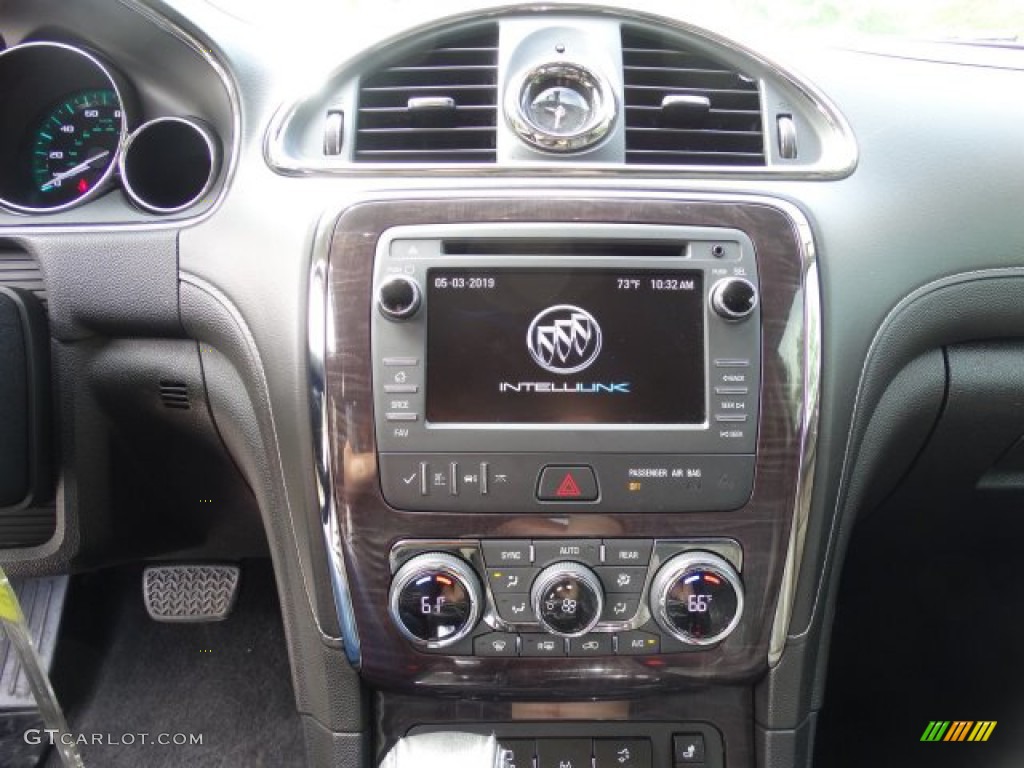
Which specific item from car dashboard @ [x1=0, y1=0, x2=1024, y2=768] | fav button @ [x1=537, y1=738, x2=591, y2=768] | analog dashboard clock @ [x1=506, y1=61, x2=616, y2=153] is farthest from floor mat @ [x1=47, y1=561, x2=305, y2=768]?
analog dashboard clock @ [x1=506, y1=61, x2=616, y2=153]

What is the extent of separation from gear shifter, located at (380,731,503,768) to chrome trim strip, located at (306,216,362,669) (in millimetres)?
206

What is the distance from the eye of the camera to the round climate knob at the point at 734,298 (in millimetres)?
1153

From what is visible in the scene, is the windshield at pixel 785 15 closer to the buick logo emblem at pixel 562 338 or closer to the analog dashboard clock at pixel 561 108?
the analog dashboard clock at pixel 561 108

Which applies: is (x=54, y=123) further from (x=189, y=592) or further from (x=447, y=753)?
(x=447, y=753)

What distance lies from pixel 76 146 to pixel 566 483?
1.00m

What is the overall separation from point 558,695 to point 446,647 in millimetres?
176

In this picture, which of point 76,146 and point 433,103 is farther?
point 76,146

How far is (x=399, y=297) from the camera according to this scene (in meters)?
1.13

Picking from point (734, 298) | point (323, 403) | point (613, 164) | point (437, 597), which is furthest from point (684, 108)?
point (437, 597)

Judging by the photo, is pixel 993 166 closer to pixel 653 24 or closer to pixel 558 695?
pixel 653 24

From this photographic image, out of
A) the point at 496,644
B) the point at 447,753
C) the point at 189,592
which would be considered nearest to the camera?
the point at 447,753

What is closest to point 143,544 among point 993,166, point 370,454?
point 370,454

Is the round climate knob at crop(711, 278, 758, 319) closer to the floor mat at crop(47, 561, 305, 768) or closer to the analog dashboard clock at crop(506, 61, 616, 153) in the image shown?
the analog dashboard clock at crop(506, 61, 616, 153)

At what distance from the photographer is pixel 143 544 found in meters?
1.73
